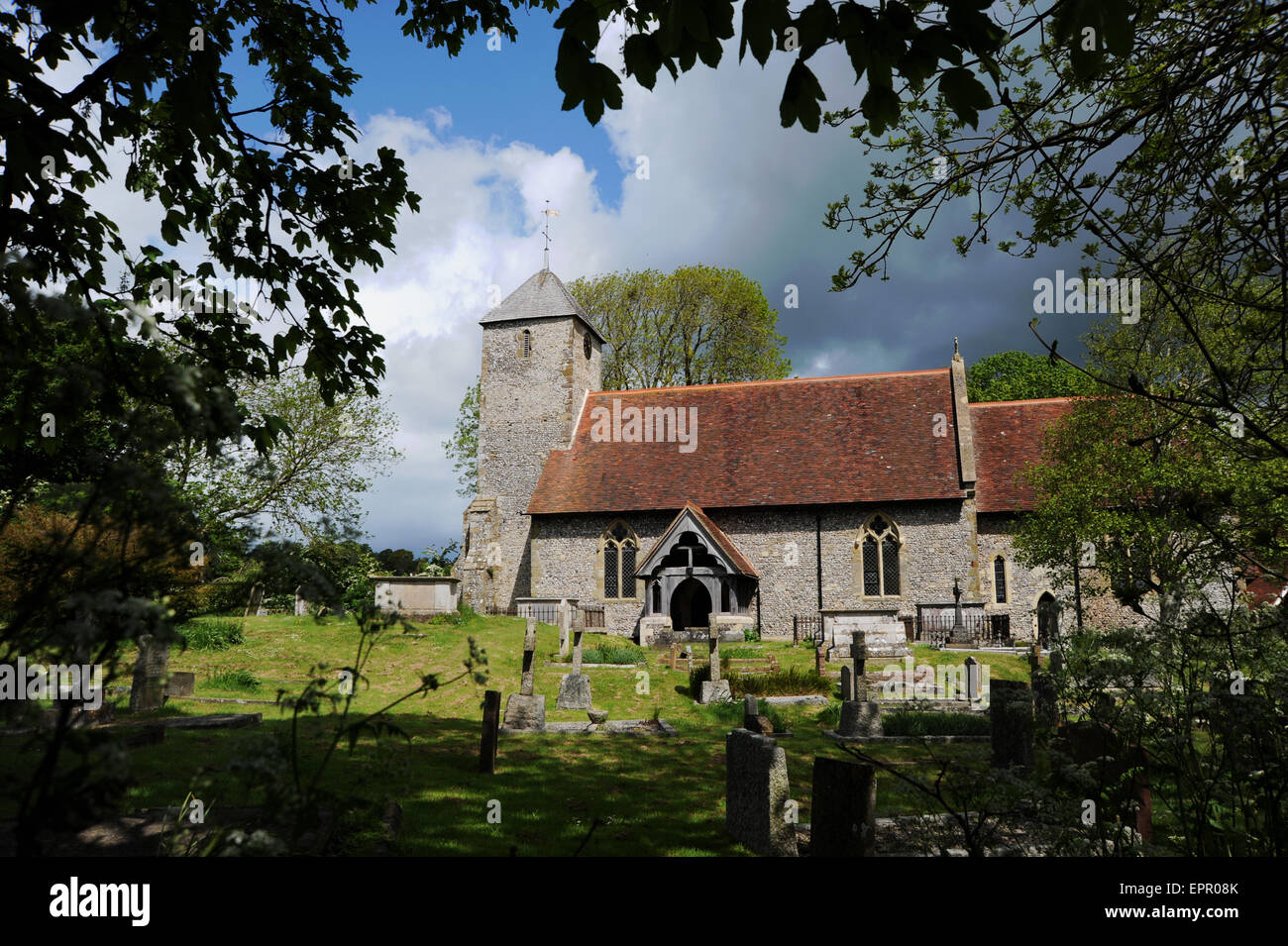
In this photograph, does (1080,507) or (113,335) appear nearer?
(113,335)

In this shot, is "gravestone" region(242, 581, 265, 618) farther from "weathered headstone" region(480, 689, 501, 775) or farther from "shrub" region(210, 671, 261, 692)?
"weathered headstone" region(480, 689, 501, 775)

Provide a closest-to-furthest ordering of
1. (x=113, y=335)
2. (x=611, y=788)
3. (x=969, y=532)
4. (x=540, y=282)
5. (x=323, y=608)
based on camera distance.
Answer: (x=323, y=608) < (x=113, y=335) < (x=611, y=788) < (x=969, y=532) < (x=540, y=282)

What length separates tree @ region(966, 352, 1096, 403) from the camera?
41250mm

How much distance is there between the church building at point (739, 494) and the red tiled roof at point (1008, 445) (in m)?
0.07

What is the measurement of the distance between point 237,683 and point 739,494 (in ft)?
60.0

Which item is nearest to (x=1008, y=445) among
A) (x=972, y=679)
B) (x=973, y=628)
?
(x=973, y=628)

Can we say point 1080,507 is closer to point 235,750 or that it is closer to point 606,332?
point 235,750

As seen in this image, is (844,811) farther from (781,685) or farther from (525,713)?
(781,685)

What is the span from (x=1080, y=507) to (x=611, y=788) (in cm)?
1682

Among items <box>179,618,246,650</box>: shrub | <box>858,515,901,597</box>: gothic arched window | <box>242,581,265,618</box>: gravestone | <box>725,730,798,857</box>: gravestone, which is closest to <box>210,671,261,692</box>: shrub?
<box>179,618,246,650</box>: shrub

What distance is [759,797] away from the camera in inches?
254
